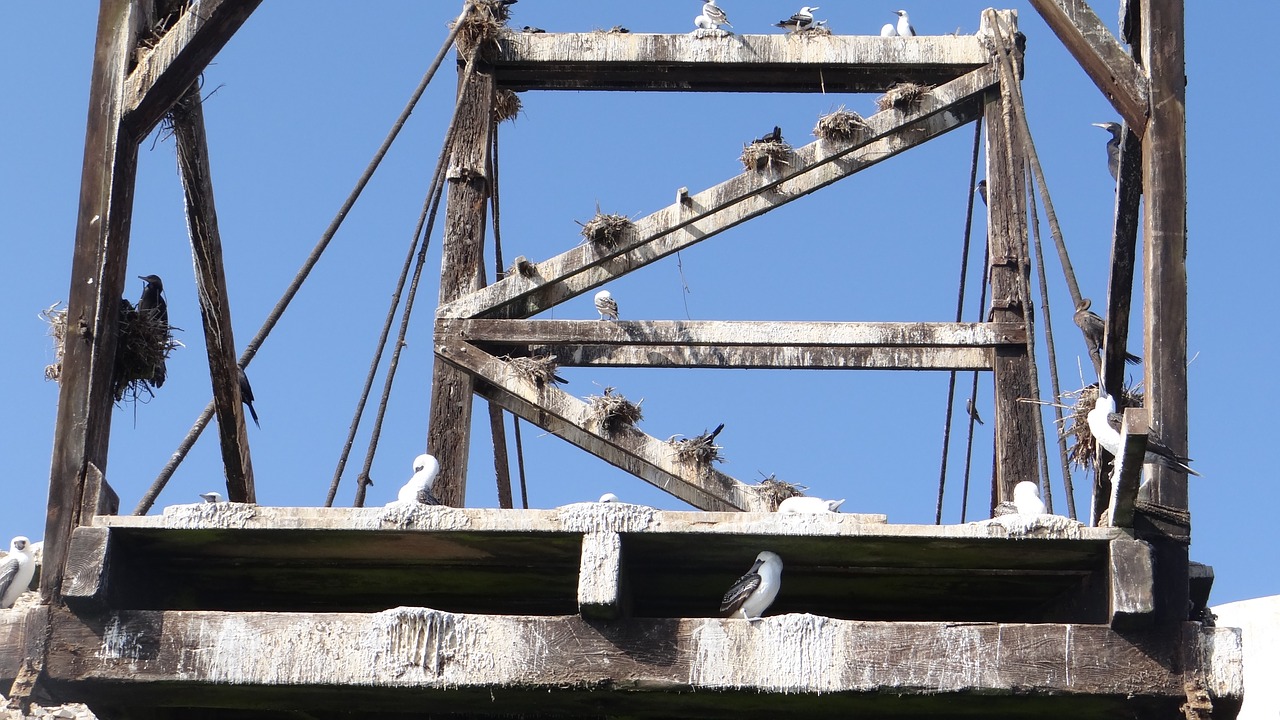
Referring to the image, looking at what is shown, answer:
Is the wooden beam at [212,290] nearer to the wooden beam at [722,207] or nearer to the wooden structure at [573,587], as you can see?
the wooden structure at [573,587]

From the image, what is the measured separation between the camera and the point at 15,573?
6.04 meters

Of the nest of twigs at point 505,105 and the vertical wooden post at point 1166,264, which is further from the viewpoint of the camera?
the nest of twigs at point 505,105

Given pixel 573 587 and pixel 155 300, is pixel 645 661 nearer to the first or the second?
pixel 573 587

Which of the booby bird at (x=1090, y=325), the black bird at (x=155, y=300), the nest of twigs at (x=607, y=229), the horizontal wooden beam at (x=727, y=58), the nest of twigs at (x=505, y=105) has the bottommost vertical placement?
the black bird at (x=155, y=300)

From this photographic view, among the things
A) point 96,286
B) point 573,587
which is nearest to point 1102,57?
point 573,587

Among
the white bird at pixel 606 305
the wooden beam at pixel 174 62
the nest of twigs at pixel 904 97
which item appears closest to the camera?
the wooden beam at pixel 174 62

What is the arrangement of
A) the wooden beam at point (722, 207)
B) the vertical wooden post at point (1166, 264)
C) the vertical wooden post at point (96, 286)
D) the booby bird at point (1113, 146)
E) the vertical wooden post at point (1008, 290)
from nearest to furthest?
the vertical wooden post at point (1166, 264)
the vertical wooden post at point (96, 286)
the booby bird at point (1113, 146)
the vertical wooden post at point (1008, 290)
the wooden beam at point (722, 207)

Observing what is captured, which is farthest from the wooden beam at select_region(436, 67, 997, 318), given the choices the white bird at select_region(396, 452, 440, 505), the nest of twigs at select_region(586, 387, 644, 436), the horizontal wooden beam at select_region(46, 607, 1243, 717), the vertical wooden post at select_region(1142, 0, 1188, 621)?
the horizontal wooden beam at select_region(46, 607, 1243, 717)

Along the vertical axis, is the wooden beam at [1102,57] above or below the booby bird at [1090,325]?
above

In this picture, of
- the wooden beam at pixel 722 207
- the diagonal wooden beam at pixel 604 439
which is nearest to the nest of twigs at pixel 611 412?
the diagonal wooden beam at pixel 604 439

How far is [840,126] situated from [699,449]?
2.18 meters

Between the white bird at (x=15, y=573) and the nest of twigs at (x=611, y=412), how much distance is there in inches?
140

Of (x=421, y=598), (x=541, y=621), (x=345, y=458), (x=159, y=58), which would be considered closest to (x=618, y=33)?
(x=345, y=458)

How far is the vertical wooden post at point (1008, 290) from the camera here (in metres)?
8.94
